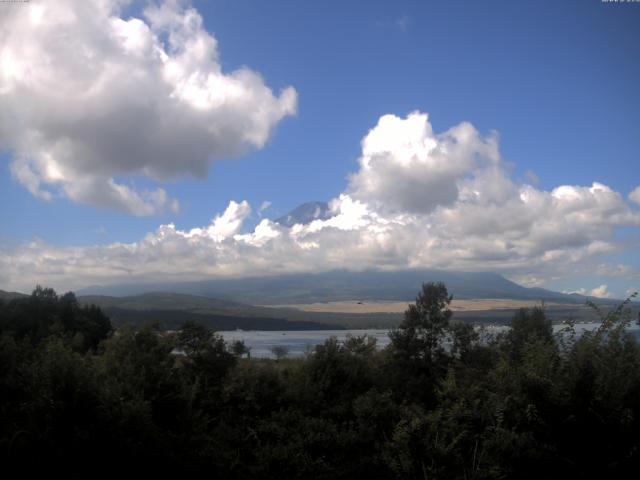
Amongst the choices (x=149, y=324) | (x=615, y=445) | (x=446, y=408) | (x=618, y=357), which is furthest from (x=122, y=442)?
(x=149, y=324)

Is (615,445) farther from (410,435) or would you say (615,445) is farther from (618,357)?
(410,435)

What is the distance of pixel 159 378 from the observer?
48.3ft

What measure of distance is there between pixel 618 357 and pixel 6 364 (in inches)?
592

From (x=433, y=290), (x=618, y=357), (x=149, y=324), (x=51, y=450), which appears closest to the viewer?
(x=51, y=450)

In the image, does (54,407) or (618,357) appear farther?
(618,357)

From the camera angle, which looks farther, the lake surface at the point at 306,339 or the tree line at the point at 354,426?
the lake surface at the point at 306,339

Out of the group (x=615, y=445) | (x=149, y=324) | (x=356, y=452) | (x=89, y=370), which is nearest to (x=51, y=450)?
(x=89, y=370)

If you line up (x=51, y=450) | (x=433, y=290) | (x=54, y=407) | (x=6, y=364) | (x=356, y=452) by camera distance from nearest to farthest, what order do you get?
(x=51, y=450) < (x=54, y=407) < (x=6, y=364) < (x=356, y=452) < (x=433, y=290)

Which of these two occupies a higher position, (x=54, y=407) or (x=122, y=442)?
(x=54, y=407)

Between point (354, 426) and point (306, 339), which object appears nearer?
point (354, 426)

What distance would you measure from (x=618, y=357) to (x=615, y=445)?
1.99 m

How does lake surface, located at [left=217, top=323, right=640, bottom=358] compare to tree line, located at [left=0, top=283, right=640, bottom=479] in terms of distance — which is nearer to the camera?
tree line, located at [left=0, top=283, right=640, bottom=479]

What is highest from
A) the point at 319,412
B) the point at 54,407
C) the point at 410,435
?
the point at 54,407

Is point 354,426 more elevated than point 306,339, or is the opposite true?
point 354,426
